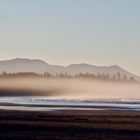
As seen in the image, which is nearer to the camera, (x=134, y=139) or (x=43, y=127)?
(x=134, y=139)

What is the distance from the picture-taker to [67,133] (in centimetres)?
4447

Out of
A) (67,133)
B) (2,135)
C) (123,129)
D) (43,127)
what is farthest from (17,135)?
(123,129)

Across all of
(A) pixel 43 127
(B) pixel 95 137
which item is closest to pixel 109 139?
(B) pixel 95 137

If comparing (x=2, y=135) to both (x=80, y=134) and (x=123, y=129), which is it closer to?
(x=80, y=134)

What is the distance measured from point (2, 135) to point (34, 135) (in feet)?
8.62

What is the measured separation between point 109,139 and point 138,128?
1214cm

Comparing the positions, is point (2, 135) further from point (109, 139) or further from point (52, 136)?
point (109, 139)

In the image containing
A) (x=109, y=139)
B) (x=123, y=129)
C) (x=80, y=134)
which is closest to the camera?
(x=109, y=139)

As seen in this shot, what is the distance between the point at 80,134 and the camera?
44.1 metres

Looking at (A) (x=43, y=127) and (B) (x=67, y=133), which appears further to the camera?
(A) (x=43, y=127)

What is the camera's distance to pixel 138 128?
52000 mm

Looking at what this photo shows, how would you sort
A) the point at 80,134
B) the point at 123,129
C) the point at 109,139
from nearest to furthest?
the point at 109,139 < the point at 80,134 < the point at 123,129

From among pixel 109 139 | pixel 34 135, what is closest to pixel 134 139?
pixel 109 139

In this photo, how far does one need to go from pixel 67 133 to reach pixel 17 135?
4.94 m
